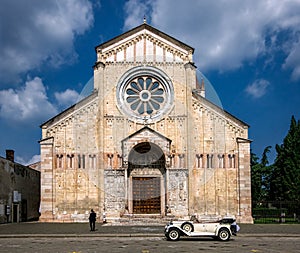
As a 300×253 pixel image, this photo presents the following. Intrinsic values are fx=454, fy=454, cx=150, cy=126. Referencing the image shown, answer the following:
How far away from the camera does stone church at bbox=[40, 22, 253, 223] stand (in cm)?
3538

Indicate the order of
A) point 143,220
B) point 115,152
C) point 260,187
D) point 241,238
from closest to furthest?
point 241,238, point 143,220, point 115,152, point 260,187

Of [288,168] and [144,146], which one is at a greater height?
[144,146]

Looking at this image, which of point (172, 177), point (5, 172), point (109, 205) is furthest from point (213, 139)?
point (5, 172)

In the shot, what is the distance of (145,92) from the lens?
3772 centimetres

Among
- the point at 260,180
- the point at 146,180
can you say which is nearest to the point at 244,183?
the point at 146,180

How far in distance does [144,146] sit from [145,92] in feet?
15.4

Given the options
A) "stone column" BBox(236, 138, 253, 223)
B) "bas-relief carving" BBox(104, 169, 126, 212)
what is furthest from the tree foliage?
"bas-relief carving" BBox(104, 169, 126, 212)

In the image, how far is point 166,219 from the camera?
1345 inches

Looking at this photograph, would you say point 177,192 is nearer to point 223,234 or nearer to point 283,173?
point 223,234

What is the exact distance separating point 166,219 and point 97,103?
1075 centimetres

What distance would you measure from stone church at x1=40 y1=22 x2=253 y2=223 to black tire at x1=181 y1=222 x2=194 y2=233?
41.6 ft

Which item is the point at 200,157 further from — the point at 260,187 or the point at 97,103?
the point at 260,187

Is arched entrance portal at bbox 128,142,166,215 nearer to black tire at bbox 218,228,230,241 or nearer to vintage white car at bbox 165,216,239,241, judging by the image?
vintage white car at bbox 165,216,239,241

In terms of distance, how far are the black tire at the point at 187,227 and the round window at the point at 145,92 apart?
15.9 m
